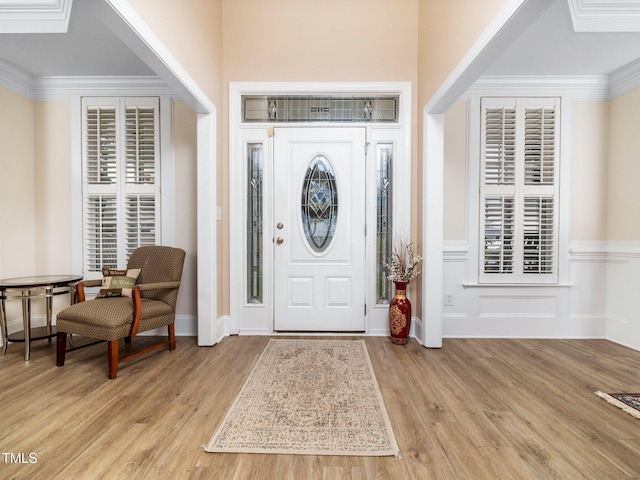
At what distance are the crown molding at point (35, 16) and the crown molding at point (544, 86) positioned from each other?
339 cm

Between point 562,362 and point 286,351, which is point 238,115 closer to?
point 286,351

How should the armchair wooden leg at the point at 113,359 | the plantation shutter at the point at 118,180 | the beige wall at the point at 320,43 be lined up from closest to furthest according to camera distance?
1. the armchair wooden leg at the point at 113,359
2. the beige wall at the point at 320,43
3. the plantation shutter at the point at 118,180

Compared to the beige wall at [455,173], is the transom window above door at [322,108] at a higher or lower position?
higher

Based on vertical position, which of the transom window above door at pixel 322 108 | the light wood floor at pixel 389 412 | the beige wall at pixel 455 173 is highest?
the transom window above door at pixel 322 108

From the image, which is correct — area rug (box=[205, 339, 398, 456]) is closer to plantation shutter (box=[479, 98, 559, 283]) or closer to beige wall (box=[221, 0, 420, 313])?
beige wall (box=[221, 0, 420, 313])

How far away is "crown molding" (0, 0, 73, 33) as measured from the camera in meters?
2.01

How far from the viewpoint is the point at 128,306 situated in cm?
249

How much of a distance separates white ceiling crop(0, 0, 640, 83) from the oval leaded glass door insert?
190 centimetres

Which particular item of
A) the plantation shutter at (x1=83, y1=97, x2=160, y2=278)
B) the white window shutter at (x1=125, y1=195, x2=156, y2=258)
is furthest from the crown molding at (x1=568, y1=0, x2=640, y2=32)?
the white window shutter at (x1=125, y1=195, x2=156, y2=258)

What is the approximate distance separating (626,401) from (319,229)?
258cm

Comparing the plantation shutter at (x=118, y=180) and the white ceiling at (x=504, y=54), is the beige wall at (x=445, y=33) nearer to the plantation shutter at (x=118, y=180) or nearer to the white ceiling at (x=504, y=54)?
the white ceiling at (x=504, y=54)

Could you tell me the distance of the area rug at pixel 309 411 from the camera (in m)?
1.57

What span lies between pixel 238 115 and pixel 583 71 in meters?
3.47

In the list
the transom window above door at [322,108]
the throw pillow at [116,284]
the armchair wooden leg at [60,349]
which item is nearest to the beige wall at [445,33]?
the transom window above door at [322,108]
